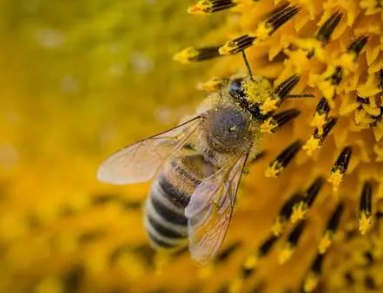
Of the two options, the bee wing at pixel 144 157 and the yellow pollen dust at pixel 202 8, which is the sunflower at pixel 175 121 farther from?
the bee wing at pixel 144 157

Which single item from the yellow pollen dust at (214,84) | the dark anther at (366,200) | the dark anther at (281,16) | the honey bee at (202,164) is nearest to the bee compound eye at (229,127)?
the honey bee at (202,164)

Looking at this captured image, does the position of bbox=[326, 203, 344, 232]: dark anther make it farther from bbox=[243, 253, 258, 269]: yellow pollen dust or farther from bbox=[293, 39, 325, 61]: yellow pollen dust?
bbox=[293, 39, 325, 61]: yellow pollen dust

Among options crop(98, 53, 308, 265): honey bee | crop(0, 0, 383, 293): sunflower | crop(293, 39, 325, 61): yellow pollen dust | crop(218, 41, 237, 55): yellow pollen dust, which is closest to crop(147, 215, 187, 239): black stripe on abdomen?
crop(98, 53, 308, 265): honey bee

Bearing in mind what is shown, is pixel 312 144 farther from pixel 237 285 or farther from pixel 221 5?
pixel 237 285

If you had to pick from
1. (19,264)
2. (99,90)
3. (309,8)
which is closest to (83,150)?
(99,90)

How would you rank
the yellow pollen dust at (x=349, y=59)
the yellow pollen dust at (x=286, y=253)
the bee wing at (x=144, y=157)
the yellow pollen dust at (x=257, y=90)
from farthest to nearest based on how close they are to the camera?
the yellow pollen dust at (x=286, y=253) < the bee wing at (x=144, y=157) < the yellow pollen dust at (x=257, y=90) < the yellow pollen dust at (x=349, y=59)

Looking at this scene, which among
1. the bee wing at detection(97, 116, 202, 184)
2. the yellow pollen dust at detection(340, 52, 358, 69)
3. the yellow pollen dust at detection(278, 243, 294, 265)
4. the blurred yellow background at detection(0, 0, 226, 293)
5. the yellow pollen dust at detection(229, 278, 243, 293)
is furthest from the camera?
the blurred yellow background at detection(0, 0, 226, 293)

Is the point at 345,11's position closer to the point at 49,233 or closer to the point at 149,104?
the point at 149,104
